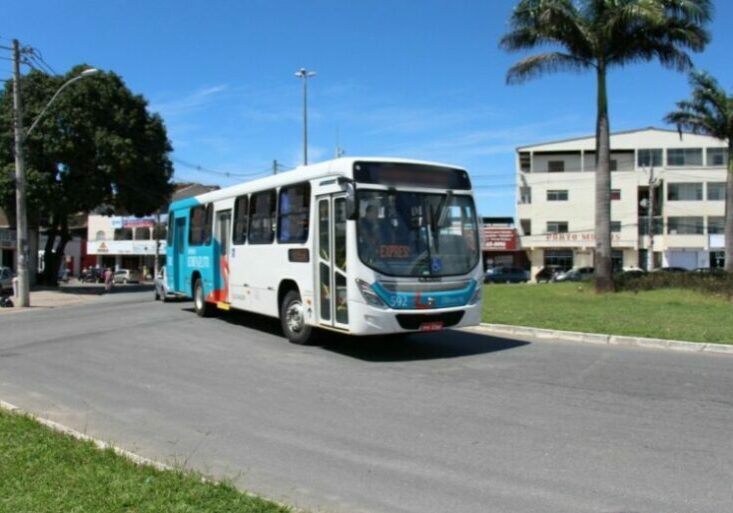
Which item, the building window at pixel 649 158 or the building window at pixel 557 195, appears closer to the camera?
the building window at pixel 557 195

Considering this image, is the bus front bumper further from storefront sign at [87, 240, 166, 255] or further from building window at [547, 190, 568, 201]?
storefront sign at [87, 240, 166, 255]

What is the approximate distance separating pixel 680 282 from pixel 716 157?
165 feet

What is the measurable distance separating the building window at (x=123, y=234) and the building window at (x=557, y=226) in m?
45.2

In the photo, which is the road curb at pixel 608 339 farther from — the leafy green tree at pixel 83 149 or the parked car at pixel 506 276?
the parked car at pixel 506 276

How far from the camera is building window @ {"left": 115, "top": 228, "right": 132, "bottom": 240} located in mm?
78738

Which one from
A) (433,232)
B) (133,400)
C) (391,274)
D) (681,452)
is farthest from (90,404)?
(681,452)

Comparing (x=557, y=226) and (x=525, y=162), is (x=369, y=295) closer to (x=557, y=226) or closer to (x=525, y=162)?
(x=557, y=226)

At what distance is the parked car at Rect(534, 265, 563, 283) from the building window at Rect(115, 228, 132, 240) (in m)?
44.3

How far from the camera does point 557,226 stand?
2709 inches

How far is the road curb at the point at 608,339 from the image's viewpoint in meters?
11.8

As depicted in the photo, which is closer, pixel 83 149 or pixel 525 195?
pixel 83 149

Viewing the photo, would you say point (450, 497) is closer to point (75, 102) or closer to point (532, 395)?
point (532, 395)

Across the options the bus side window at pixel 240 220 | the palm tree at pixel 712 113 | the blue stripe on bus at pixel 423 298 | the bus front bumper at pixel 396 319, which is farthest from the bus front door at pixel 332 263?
the palm tree at pixel 712 113

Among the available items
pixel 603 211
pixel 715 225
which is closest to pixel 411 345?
pixel 603 211
